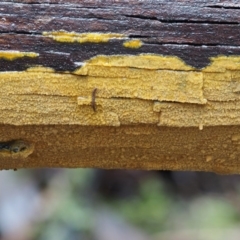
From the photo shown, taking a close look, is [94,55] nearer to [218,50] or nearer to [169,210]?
[218,50]

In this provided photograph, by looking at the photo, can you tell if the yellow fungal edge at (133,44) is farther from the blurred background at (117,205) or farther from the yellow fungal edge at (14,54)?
the blurred background at (117,205)

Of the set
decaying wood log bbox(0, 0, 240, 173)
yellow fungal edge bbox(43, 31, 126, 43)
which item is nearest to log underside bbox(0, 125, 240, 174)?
decaying wood log bbox(0, 0, 240, 173)

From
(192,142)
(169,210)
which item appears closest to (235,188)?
(169,210)

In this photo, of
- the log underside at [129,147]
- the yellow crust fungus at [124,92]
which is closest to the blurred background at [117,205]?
the log underside at [129,147]

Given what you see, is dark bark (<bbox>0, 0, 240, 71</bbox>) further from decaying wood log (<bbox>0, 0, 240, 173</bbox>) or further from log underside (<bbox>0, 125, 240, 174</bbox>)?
log underside (<bbox>0, 125, 240, 174</bbox>)

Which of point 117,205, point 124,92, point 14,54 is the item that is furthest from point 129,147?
point 117,205

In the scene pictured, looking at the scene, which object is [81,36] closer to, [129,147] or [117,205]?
[129,147]
